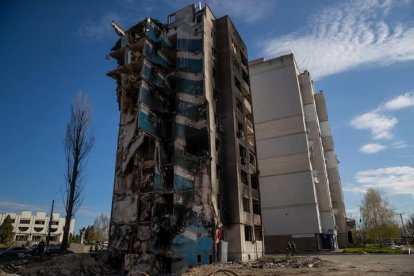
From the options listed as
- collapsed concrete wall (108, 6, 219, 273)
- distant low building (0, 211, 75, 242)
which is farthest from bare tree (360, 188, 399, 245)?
distant low building (0, 211, 75, 242)

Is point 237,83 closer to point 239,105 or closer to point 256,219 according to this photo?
point 239,105

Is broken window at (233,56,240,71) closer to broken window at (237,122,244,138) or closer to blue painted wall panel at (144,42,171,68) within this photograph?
broken window at (237,122,244,138)

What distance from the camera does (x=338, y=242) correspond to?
57375 mm

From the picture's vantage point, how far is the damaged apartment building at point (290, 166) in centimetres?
4781

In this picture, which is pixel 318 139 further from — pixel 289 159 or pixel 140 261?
pixel 140 261

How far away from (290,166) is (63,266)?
133ft

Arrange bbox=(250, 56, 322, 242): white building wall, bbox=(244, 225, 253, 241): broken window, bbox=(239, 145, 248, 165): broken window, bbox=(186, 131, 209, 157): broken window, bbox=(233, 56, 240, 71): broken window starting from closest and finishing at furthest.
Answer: bbox=(186, 131, 209, 157): broken window → bbox=(244, 225, 253, 241): broken window → bbox=(239, 145, 248, 165): broken window → bbox=(233, 56, 240, 71): broken window → bbox=(250, 56, 322, 242): white building wall

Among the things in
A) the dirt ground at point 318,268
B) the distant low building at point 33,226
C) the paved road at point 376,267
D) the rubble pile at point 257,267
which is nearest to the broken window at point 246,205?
the rubble pile at point 257,267

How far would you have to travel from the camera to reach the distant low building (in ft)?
335

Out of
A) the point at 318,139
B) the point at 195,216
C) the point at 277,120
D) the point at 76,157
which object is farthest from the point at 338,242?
the point at 76,157

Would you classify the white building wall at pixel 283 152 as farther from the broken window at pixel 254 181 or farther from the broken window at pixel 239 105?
the broken window at pixel 239 105

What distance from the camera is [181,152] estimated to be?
29703mm

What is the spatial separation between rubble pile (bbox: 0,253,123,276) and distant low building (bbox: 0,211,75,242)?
92.8 meters

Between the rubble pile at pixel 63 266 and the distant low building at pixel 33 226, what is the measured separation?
304 feet
